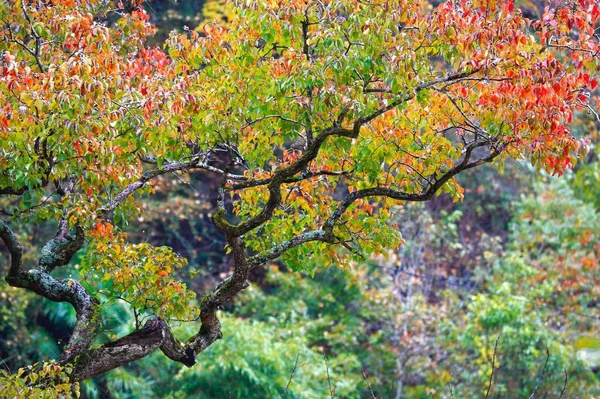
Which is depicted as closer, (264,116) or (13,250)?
(264,116)

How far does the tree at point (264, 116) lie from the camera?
462 cm

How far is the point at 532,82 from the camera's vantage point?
4.57 meters

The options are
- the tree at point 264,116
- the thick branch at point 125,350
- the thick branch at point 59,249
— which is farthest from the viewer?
the thick branch at point 59,249

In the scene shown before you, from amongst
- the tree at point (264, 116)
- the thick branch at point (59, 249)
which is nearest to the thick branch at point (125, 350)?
the tree at point (264, 116)

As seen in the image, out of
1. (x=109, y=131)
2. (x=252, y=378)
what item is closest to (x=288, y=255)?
(x=109, y=131)

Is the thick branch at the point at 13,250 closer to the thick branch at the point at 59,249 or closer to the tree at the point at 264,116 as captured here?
the tree at the point at 264,116

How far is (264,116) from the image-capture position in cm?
500

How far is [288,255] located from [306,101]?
5.04 ft

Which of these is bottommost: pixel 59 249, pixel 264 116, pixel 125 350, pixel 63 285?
pixel 125 350

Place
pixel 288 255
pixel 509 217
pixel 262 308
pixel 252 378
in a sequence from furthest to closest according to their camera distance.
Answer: pixel 509 217 < pixel 262 308 < pixel 252 378 < pixel 288 255

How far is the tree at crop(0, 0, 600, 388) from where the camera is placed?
182 inches

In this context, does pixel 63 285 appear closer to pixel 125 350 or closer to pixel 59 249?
pixel 59 249

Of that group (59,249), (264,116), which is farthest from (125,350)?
(264,116)

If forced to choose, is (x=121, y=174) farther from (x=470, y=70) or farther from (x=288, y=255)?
(x=470, y=70)
